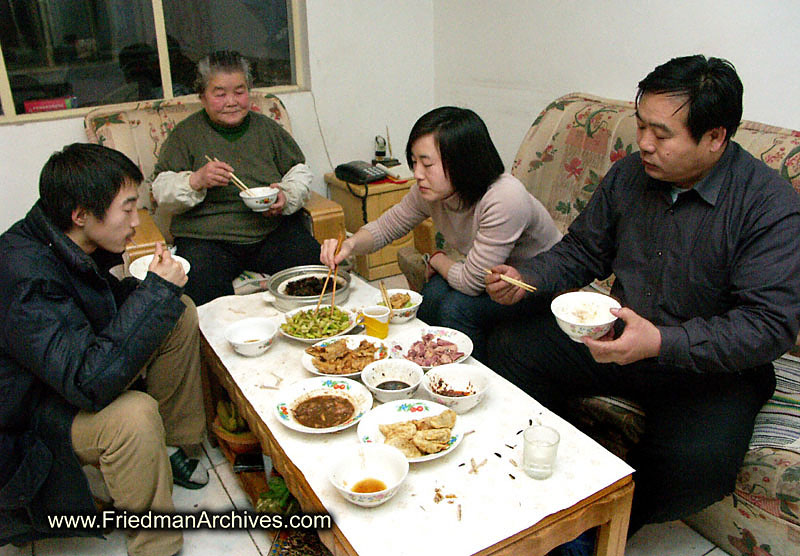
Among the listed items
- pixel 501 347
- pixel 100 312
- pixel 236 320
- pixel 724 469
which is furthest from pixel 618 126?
pixel 100 312

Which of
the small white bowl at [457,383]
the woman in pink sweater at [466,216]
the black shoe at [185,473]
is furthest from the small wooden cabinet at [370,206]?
the small white bowl at [457,383]

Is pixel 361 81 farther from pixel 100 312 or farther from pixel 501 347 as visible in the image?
pixel 100 312

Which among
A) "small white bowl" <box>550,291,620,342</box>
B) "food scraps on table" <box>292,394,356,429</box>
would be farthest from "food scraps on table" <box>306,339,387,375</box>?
"small white bowl" <box>550,291,620,342</box>

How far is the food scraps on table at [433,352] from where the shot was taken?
175cm

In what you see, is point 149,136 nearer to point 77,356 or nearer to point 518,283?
point 77,356

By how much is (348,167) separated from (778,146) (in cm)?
214

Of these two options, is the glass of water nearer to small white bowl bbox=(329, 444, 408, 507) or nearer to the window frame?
small white bowl bbox=(329, 444, 408, 507)

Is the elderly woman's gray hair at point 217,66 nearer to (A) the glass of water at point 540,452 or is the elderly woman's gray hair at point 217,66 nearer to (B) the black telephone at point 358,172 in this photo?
(B) the black telephone at point 358,172

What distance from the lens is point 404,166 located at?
376cm

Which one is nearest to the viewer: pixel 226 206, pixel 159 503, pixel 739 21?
pixel 159 503

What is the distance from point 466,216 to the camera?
2248 mm

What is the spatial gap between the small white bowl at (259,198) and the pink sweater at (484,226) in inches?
17.4

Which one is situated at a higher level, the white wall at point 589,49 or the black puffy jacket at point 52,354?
the white wall at point 589,49

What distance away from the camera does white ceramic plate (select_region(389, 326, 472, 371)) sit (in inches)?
70.4
